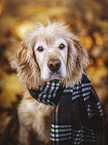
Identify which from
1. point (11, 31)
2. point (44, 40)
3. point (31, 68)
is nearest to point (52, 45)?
point (44, 40)

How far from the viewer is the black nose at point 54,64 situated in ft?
1.53

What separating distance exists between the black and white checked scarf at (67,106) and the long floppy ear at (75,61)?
0.04 m

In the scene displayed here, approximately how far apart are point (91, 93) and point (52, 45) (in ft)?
→ 1.11

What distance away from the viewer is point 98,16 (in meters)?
0.95

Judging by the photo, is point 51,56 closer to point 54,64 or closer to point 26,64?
point 54,64

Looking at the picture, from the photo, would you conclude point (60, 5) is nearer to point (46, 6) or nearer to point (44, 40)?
point (46, 6)

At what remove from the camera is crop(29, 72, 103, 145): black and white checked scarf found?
0.55m

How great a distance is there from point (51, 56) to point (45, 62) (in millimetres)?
36

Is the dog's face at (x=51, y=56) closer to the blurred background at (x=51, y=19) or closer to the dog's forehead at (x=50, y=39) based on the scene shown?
the dog's forehead at (x=50, y=39)

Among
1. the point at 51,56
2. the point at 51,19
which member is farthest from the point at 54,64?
the point at 51,19

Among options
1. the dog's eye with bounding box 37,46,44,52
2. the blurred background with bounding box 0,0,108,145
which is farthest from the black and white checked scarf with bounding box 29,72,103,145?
the blurred background with bounding box 0,0,108,145

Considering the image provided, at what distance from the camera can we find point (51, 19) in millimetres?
763

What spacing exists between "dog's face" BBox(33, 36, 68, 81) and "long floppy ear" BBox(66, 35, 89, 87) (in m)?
0.04

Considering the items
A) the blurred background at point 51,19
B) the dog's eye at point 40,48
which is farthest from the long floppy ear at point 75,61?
the blurred background at point 51,19
